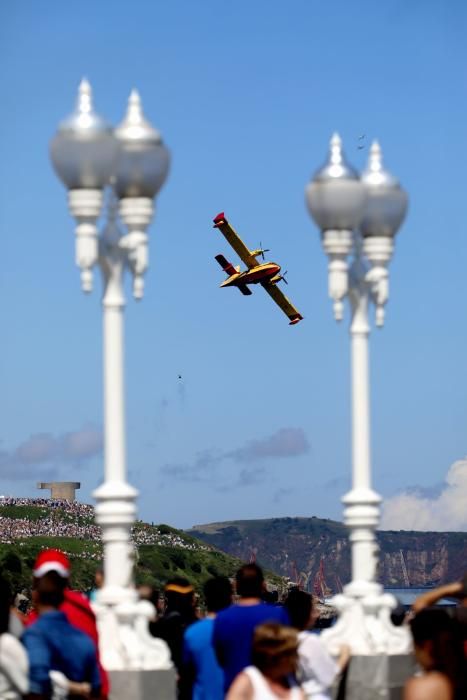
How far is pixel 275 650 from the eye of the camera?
12039mm

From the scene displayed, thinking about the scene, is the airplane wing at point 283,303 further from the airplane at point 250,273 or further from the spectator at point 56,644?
the spectator at point 56,644

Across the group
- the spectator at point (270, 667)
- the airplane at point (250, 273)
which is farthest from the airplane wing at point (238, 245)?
the spectator at point (270, 667)

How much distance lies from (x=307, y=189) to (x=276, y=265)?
77.1m

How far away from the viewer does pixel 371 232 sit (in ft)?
63.8

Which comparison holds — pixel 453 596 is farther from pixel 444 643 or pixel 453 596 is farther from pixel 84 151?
pixel 84 151

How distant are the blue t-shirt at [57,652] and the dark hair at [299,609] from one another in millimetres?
2096

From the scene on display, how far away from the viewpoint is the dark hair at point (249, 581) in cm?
1462

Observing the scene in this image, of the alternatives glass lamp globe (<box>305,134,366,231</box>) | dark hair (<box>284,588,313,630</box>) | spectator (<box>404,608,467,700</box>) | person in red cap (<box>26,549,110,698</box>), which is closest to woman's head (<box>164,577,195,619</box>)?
dark hair (<box>284,588,313,630</box>)

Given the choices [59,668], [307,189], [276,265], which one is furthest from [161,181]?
[276,265]

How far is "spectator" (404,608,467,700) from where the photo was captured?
35.1 feet

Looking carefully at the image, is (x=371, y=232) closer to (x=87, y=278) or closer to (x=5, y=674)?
(x=87, y=278)

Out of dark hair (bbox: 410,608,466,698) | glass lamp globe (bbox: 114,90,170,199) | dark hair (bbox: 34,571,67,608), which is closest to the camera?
dark hair (bbox: 410,608,466,698)

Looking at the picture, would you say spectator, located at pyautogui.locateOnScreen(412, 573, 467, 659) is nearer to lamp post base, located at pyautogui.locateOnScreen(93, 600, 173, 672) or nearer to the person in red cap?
the person in red cap

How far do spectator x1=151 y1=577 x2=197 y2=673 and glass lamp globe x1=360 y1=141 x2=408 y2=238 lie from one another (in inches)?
153
